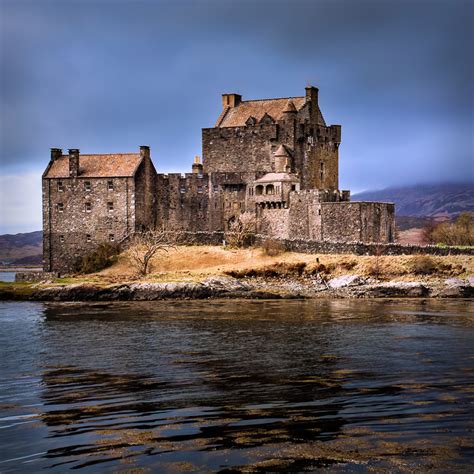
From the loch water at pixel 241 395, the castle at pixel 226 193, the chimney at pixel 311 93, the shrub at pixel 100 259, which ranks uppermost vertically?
the chimney at pixel 311 93

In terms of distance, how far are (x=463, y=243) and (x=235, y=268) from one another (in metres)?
29.6

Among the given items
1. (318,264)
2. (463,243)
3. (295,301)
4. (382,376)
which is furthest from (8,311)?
(463,243)

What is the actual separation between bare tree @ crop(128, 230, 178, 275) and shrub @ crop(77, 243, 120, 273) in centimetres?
158

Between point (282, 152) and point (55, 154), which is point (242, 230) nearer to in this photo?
point (282, 152)

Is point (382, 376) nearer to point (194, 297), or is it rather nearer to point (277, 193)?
point (194, 297)

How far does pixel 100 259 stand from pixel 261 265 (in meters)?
15.8

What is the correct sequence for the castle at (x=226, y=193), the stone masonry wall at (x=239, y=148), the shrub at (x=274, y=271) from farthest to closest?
the stone masonry wall at (x=239, y=148) → the castle at (x=226, y=193) → the shrub at (x=274, y=271)

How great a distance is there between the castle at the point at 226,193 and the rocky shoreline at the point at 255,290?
11.5 metres

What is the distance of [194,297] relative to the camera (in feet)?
187

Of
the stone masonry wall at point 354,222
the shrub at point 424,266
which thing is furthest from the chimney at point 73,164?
the shrub at point 424,266

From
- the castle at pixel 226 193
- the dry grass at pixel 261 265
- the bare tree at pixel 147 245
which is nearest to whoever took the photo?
the dry grass at pixel 261 265

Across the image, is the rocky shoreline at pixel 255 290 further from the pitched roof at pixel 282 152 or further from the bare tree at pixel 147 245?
the pitched roof at pixel 282 152

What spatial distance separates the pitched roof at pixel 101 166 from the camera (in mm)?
73688

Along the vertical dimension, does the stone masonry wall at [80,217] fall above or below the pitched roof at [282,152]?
below
